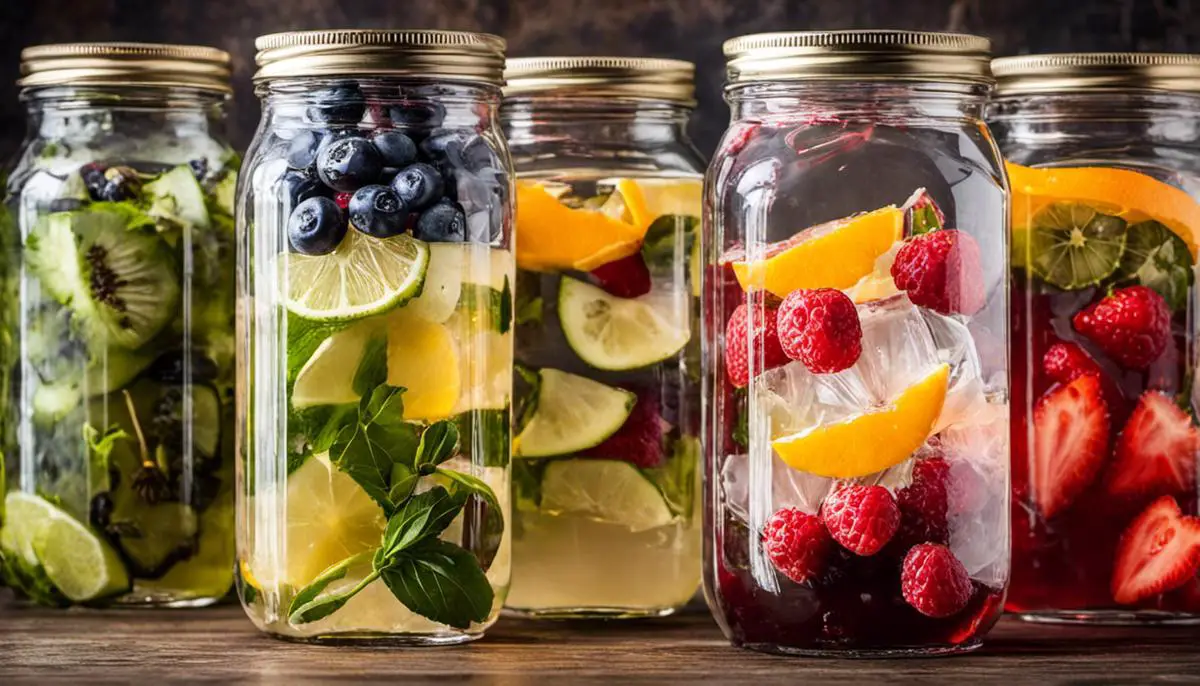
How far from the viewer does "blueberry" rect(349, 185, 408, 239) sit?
3.64 ft

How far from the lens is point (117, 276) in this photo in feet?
4.26

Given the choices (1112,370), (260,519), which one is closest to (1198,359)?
(1112,370)

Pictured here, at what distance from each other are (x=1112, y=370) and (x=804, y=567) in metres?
0.31

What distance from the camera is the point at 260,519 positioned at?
117cm

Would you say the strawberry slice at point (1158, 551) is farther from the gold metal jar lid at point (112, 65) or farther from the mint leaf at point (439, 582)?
the gold metal jar lid at point (112, 65)

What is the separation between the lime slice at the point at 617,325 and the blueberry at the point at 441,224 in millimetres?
148

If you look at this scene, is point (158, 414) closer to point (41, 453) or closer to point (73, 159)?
point (41, 453)

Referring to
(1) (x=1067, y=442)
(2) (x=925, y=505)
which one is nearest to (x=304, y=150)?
(2) (x=925, y=505)

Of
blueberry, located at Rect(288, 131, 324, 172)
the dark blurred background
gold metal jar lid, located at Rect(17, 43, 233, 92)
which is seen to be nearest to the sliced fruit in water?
blueberry, located at Rect(288, 131, 324, 172)

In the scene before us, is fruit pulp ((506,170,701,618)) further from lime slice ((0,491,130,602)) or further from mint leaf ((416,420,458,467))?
lime slice ((0,491,130,602))

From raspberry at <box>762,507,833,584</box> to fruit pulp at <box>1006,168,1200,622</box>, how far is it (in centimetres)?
25

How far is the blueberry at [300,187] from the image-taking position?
1.14 meters

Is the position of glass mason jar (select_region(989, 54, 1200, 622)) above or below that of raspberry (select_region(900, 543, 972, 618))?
above

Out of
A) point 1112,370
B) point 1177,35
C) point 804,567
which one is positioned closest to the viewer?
point 804,567
